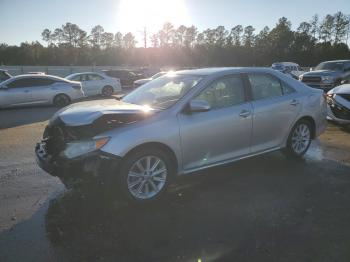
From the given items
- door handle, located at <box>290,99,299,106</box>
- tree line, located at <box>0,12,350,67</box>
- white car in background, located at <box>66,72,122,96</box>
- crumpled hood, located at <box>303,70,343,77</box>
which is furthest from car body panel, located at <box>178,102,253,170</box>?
tree line, located at <box>0,12,350,67</box>

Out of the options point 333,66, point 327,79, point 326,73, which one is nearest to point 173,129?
point 327,79

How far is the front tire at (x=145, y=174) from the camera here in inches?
179

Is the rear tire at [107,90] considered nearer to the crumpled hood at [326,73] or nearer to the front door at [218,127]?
the crumpled hood at [326,73]

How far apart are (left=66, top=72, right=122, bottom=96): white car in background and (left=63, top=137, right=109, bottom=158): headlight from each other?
16174 millimetres

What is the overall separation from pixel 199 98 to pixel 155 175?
4.05 ft

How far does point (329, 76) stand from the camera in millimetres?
18484

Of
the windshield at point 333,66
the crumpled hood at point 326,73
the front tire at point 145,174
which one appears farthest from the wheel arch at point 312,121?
the windshield at point 333,66

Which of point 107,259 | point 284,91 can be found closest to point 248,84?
point 284,91

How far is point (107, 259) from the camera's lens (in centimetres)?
348

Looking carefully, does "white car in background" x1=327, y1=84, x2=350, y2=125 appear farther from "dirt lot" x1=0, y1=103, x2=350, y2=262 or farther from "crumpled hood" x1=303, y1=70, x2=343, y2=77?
"crumpled hood" x1=303, y1=70, x2=343, y2=77

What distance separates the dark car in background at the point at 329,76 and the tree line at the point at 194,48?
56671 millimetres

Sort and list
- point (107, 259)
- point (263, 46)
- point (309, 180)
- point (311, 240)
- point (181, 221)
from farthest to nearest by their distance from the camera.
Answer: point (263, 46), point (309, 180), point (181, 221), point (311, 240), point (107, 259)

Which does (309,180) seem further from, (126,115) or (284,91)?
(126,115)

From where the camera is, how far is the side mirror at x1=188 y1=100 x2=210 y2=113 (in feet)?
16.2
